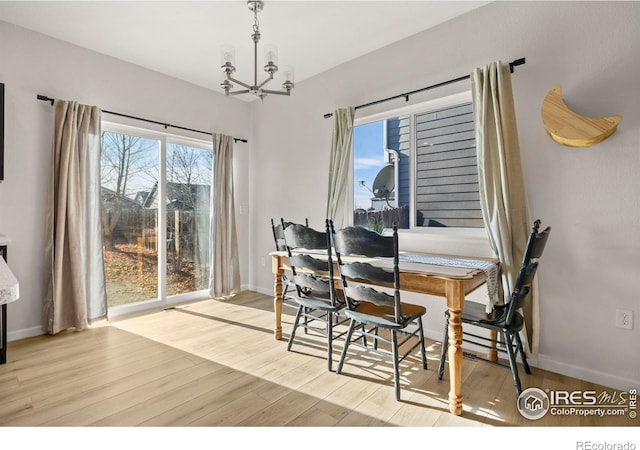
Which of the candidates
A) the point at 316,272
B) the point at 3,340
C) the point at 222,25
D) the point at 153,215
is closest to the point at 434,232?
the point at 316,272

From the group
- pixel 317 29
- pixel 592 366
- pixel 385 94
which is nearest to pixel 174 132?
Result: pixel 317 29

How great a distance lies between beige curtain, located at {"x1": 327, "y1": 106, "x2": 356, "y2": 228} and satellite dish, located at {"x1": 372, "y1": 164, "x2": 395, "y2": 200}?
12.2 inches

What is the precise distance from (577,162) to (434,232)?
1.12m

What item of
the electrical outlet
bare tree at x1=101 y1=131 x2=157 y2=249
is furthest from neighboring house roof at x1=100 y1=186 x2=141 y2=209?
the electrical outlet

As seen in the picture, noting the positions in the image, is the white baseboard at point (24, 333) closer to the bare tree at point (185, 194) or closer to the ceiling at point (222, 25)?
the bare tree at point (185, 194)

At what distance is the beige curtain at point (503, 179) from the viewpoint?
7.31 ft

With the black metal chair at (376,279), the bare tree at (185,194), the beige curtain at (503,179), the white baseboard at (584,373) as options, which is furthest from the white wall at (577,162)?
the bare tree at (185,194)

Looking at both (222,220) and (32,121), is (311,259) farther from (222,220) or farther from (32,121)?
(32,121)

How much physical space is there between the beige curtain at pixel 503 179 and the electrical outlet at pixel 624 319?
0.44m

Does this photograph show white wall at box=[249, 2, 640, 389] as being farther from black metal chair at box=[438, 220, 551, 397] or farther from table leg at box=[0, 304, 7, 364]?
table leg at box=[0, 304, 7, 364]

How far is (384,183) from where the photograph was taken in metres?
3.21
